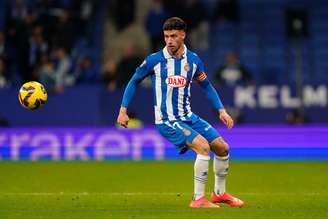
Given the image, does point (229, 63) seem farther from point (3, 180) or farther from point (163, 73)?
point (163, 73)

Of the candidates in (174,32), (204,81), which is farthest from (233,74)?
(174,32)

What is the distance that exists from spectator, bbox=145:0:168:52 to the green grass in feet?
13.8

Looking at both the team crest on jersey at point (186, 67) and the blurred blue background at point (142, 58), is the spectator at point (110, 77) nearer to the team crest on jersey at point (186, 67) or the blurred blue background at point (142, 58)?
the blurred blue background at point (142, 58)

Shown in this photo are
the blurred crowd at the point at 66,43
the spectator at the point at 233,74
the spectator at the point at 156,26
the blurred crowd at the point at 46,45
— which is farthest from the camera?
the spectator at the point at 156,26

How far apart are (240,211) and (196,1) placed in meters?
11.6

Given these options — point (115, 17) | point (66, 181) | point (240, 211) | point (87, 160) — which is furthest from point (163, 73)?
point (115, 17)

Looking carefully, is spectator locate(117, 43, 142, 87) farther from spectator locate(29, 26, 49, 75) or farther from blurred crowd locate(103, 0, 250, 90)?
spectator locate(29, 26, 49, 75)

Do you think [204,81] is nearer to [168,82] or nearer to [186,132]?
[168,82]

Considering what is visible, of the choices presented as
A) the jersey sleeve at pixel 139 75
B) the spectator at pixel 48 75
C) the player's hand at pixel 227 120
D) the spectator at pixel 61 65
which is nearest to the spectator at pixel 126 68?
the spectator at pixel 61 65

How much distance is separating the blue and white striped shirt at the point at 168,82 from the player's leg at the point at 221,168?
1.46 feet

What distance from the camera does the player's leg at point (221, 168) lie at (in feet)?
29.1

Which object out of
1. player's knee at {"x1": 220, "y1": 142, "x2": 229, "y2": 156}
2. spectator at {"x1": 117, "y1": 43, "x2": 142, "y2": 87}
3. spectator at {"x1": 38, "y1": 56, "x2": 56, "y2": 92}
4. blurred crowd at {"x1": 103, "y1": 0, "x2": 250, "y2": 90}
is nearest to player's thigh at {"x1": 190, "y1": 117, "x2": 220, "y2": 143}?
player's knee at {"x1": 220, "y1": 142, "x2": 229, "y2": 156}

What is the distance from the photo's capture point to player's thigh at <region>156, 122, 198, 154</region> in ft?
28.7

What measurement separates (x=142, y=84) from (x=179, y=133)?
34.3 feet
